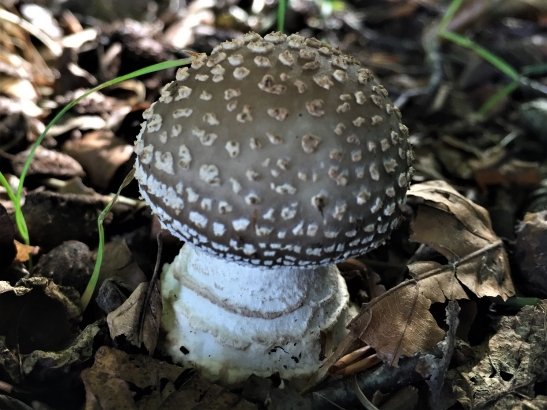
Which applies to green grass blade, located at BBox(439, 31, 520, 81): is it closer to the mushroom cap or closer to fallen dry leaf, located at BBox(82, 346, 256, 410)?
the mushroom cap

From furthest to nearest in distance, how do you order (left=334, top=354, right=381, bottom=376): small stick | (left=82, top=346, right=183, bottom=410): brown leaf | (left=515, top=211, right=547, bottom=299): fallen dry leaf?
(left=515, top=211, right=547, bottom=299): fallen dry leaf < (left=334, top=354, right=381, bottom=376): small stick < (left=82, top=346, right=183, bottom=410): brown leaf

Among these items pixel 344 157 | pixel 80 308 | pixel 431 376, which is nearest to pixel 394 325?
pixel 431 376

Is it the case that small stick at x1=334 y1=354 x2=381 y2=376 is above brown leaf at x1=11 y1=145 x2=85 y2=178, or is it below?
below

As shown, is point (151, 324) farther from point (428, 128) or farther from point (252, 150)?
point (428, 128)

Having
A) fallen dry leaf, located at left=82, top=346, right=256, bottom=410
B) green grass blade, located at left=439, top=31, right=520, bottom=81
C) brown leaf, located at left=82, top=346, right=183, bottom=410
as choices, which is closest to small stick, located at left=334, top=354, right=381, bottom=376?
fallen dry leaf, located at left=82, top=346, right=256, bottom=410

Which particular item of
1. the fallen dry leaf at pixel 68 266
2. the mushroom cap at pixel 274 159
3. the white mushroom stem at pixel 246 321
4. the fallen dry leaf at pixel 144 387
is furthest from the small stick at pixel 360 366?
the fallen dry leaf at pixel 68 266

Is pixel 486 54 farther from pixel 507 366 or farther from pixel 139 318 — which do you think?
pixel 139 318

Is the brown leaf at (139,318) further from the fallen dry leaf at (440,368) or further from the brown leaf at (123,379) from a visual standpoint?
the fallen dry leaf at (440,368)
